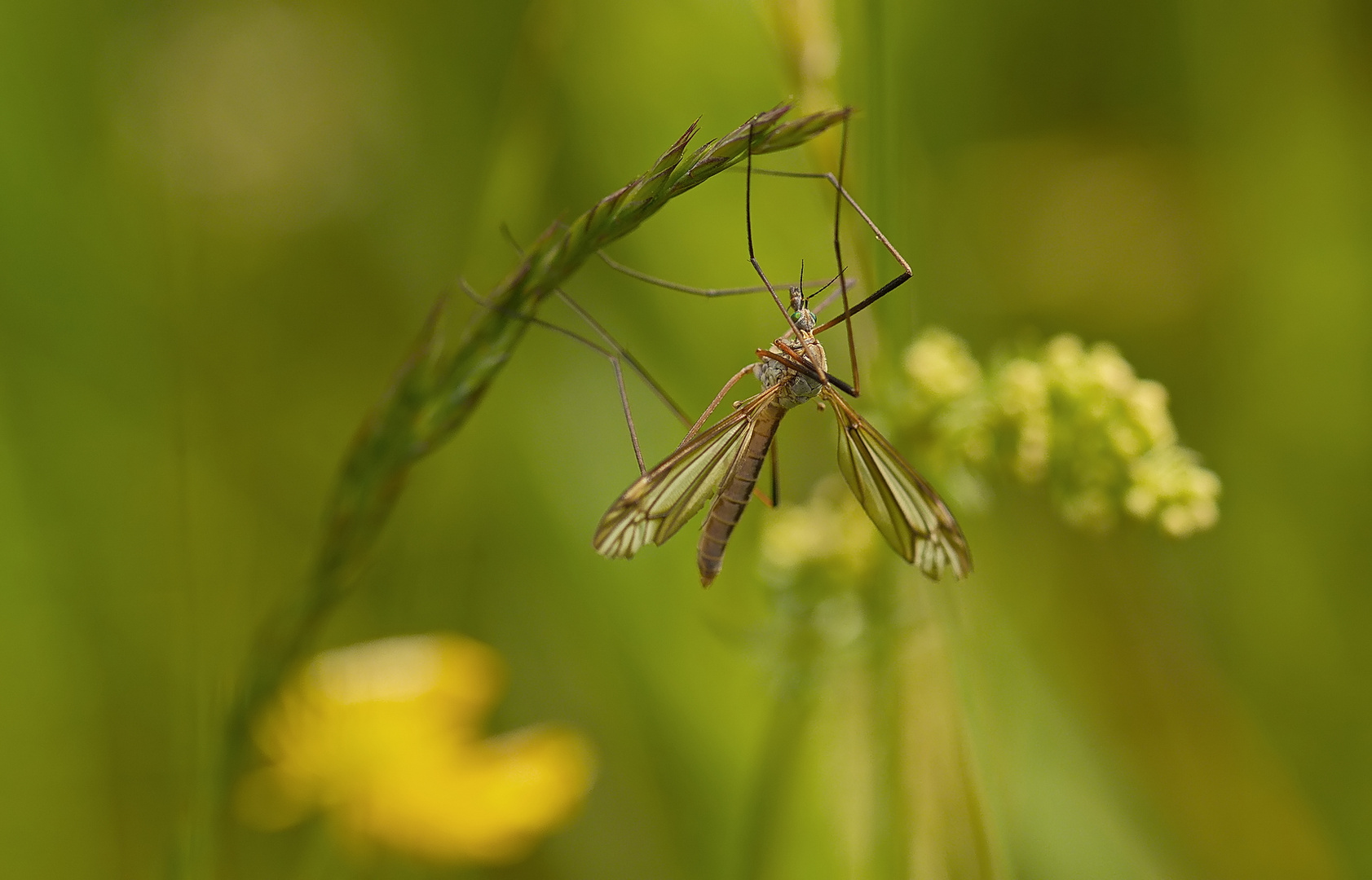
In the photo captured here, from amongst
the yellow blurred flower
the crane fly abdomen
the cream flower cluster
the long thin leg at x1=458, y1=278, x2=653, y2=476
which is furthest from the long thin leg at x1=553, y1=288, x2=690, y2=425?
the yellow blurred flower

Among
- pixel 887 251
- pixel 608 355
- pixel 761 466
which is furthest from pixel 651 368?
pixel 887 251

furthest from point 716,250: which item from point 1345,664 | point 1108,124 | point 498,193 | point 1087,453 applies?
point 1345,664

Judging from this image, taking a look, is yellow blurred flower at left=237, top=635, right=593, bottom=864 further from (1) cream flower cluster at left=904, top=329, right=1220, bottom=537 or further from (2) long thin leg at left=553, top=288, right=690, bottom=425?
(1) cream flower cluster at left=904, top=329, right=1220, bottom=537

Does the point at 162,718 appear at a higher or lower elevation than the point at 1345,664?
lower

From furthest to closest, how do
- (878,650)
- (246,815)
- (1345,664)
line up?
(1345,664) → (246,815) → (878,650)

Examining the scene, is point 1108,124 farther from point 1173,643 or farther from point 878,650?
point 878,650

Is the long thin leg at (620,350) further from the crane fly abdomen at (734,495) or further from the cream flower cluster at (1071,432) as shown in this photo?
the cream flower cluster at (1071,432)

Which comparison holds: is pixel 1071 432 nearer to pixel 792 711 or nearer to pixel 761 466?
pixel 761 466
